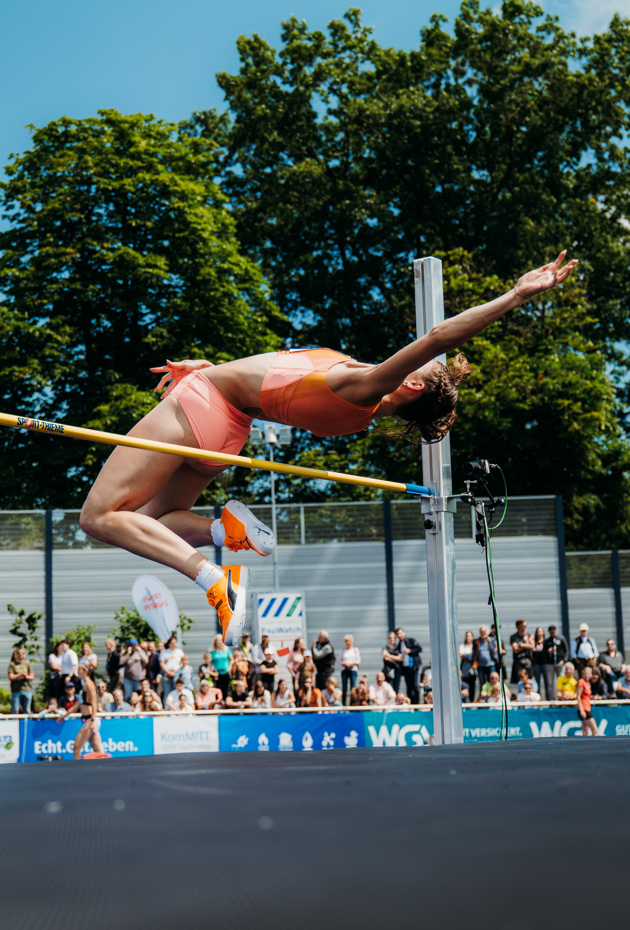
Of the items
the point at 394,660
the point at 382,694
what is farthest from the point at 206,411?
the point at 394,660

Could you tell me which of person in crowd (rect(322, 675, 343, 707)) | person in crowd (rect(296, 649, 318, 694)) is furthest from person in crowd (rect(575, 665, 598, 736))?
person in crowd (rect(296, 649, 318, 694))

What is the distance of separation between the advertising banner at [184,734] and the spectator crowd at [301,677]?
601 mm

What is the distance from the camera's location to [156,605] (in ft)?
39.9

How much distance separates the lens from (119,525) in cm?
310

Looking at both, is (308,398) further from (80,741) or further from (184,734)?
(184,734)

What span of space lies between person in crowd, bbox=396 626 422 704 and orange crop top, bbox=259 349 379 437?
8312 mm

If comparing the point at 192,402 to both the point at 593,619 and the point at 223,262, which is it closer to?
the point at 593,619

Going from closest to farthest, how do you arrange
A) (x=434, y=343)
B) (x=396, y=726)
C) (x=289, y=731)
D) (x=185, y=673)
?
(x=434, y=343)
(x=289, y=731)
(x=396, y=726)
(x=185, y=673)

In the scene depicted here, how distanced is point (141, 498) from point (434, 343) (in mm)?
1142

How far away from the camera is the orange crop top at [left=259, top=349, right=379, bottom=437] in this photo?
3115 mm

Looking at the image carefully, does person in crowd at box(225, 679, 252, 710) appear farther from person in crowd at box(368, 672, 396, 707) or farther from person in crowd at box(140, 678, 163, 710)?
person in crowd at box(368, 672, 396, 707)

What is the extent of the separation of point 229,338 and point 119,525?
13877mm

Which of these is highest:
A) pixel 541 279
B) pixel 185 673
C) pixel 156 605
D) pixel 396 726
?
pixel 541 279

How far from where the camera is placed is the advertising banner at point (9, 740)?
28.4 ft
